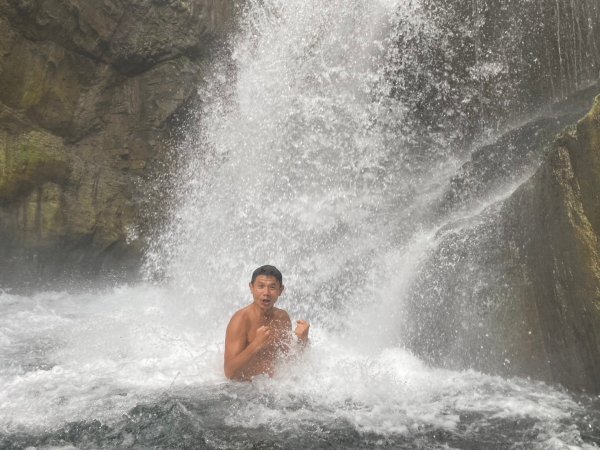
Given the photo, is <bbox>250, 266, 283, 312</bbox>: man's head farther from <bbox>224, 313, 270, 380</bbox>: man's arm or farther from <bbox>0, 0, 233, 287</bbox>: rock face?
<bbox>0, 0, 233, 287</bbox>: rock face

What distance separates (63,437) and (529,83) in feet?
18.8

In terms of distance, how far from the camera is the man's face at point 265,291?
4305 mm

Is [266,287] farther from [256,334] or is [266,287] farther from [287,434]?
[287,434]

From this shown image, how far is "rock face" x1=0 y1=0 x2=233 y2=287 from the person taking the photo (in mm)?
7684

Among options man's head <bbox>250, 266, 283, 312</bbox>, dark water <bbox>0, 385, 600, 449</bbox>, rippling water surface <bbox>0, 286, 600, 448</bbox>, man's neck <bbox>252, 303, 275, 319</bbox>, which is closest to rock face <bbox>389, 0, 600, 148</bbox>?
rippling water surface <bbox>0, 286, 600, 448</bbox>

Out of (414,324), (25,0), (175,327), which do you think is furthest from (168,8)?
(414,324)

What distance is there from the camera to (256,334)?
158 inches

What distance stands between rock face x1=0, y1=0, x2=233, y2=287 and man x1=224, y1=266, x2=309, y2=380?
4.78m

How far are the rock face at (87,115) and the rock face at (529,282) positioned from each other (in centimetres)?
502

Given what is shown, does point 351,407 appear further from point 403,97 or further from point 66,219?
point 66,219

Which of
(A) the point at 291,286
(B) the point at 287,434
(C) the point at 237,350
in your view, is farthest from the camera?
(A) the point at 291,286

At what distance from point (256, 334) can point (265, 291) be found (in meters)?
0.38

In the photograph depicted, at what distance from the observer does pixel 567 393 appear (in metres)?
3.91

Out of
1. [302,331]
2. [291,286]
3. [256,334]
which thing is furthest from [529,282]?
[291,286]
